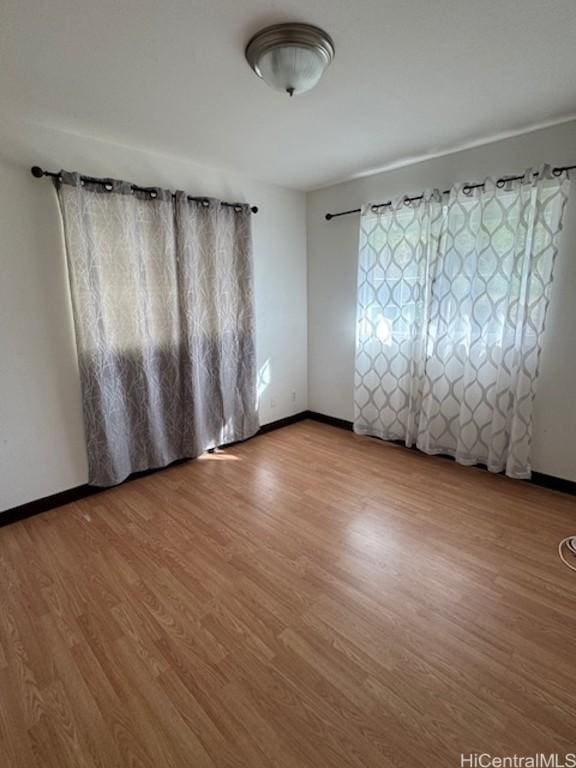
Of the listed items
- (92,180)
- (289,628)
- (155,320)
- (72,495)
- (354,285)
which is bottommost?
(289,628)

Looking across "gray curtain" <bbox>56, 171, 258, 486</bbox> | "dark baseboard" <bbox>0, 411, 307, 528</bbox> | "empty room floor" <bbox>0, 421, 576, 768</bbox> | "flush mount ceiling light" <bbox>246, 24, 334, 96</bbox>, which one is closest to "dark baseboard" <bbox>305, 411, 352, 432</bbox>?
"gray curtain" <bbox>56, 171, 258, 486</bbox>

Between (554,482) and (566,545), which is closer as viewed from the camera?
(566,545)

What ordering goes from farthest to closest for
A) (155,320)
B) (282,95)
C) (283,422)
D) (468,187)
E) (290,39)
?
(283,422), (155,320), (468,187), (282,95), (290,39)

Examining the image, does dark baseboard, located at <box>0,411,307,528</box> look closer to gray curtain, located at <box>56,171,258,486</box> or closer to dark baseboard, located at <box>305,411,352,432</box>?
gray curtain, located at <box>56,171,258,486</box>

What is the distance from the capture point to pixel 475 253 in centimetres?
260

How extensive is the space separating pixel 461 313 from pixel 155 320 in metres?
2.30

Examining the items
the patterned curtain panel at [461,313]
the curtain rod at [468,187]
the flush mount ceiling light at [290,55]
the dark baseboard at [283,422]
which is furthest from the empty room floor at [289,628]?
the flush mount ceiling light at [290,55]

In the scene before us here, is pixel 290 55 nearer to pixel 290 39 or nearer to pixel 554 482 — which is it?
pixel 290 39

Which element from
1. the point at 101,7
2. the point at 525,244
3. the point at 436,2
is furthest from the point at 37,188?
the point at 525,244

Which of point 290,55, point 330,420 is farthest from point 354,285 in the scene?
point 290,55

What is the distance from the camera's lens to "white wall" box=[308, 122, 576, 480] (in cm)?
234

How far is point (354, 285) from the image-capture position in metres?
3.46

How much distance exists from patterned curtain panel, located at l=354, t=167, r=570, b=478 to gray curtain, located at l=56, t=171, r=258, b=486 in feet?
3.86

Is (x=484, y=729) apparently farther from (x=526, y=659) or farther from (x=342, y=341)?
(x=342, y=341)
